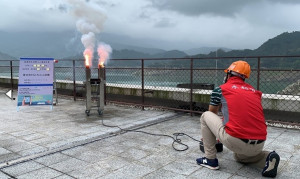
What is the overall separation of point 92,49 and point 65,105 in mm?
2492

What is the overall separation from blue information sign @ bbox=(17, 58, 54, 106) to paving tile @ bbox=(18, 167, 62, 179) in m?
4.80

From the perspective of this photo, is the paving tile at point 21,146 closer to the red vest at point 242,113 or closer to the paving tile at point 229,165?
the paving tile at point 229,165

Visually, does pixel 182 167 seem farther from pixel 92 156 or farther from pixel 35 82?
pixel 35 82

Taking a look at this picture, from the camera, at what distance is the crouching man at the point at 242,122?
10.6 ft

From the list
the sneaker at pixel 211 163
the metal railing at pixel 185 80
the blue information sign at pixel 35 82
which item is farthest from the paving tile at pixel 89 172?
the blue information sign at pixel 35 82

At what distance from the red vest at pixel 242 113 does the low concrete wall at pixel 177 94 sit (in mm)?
3204

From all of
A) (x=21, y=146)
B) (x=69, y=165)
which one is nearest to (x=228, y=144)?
(x=69, y=165)

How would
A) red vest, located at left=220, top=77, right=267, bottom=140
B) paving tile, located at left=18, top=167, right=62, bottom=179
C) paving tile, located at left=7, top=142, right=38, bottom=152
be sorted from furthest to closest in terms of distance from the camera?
paving tile, located at left=7, top=142, right=38, bottom=152
paving tile, located at left=18, top=167, right=62, bottom=179
red vest, located at left=220, top=77, right=267, bottom=140

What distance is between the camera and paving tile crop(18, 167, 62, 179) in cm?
344

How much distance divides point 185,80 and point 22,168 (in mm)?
4947

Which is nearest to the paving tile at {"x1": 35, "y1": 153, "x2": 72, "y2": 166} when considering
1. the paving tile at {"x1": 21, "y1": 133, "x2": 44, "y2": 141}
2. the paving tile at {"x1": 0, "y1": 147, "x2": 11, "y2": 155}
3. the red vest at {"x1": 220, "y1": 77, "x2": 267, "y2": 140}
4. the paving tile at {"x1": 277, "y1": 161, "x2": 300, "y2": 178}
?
the paving tile at {"x1": 0, "y1": 147, "x2": 11, "y2": 155}

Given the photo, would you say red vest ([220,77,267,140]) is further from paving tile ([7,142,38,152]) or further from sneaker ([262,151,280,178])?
paving tile ([7,142,38,152])

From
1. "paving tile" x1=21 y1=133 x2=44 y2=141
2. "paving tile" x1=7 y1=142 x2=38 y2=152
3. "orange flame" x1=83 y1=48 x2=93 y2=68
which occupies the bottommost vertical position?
"paving tile" x1=7 y1=142 x2=38 y2=152

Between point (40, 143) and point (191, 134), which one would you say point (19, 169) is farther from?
point (191, 134)
